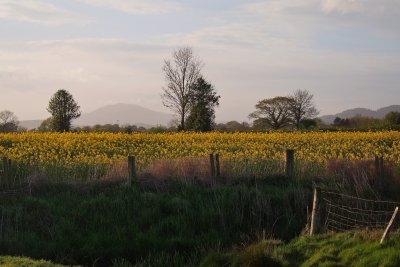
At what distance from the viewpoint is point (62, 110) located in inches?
2142

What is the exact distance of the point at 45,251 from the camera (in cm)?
1367

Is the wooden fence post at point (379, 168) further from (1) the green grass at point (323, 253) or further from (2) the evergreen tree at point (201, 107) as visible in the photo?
(2) the evergreen tree at point (201, 107)

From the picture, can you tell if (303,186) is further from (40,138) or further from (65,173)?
(40,138)

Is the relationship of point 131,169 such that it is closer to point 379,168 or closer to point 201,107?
point 379,168

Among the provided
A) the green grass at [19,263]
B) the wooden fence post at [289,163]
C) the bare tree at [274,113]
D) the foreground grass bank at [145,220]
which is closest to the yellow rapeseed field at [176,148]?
the wooden fence post at [289,163]

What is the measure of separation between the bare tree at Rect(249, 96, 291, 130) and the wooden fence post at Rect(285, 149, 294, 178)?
60.5 metres

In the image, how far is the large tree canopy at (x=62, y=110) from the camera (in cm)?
5412

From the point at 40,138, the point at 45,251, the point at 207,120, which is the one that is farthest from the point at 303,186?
the point at 207,120

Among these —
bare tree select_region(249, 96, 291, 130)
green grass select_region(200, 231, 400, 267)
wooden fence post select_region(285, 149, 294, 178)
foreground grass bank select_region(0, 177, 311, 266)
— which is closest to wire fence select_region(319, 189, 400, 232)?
foreground grass bank select_region(0, 177, 311, 266)

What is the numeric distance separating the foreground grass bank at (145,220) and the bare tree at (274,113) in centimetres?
6211

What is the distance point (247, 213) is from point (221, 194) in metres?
1.10

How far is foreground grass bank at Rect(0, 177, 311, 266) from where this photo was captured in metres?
13.8

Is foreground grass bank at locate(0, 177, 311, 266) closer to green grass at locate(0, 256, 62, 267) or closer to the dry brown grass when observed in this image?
the dry brown grass

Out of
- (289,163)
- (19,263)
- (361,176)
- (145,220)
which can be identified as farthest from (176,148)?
(19,263)
